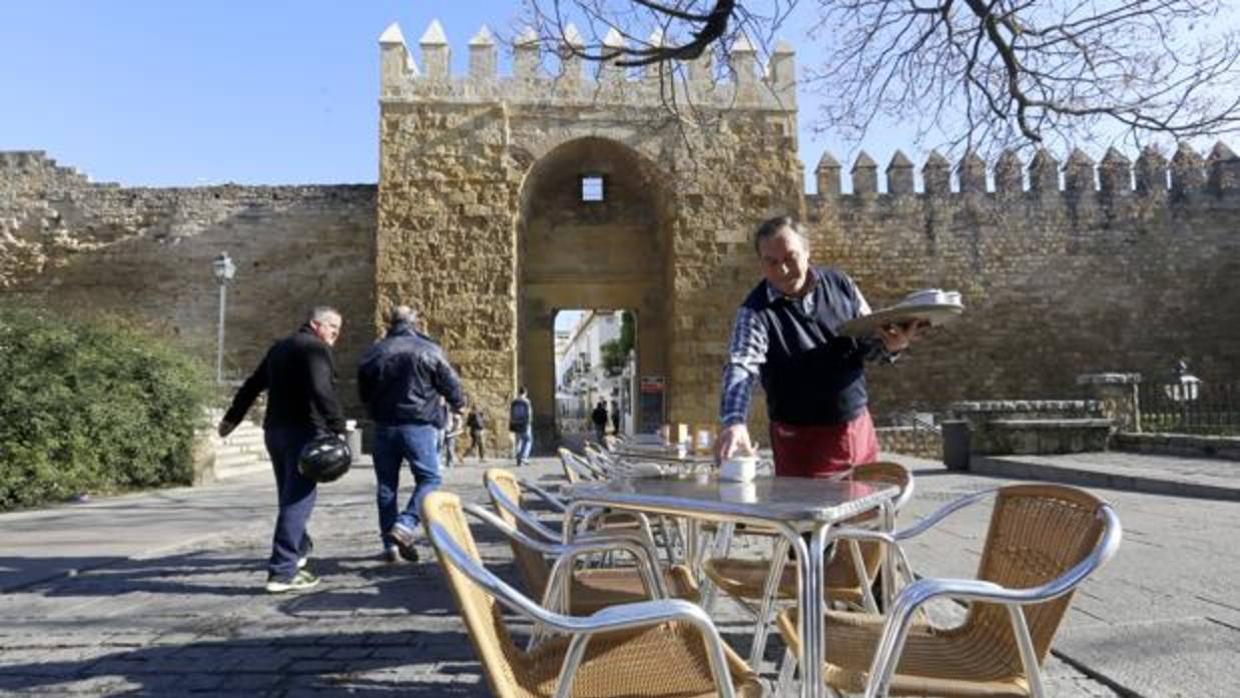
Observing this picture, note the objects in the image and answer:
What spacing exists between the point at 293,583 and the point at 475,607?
10.5ft

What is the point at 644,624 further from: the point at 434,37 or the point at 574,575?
the point at 434,37

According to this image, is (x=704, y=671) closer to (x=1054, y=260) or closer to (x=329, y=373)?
(x=329, y=373)

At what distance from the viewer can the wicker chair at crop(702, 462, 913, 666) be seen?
92.7 inches

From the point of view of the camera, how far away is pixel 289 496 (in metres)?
4.29

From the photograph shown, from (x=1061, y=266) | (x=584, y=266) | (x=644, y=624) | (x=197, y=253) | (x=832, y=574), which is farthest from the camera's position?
(x=1061, y=266)

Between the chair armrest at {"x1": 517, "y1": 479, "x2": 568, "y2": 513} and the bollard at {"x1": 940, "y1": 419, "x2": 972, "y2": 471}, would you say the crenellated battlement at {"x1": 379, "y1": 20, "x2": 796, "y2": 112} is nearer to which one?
the bollard at {"x1": 940, "y1": 419, "x2": 972, "y2": 471}

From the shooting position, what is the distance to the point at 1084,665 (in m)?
2.65

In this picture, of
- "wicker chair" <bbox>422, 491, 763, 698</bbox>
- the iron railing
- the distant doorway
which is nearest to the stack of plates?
"wicker chair" <bbox>422, 491, 763, 698</bbox>

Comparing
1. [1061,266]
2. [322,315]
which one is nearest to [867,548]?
[322,315]

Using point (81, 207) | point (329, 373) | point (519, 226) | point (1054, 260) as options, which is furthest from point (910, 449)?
point (81, 207)

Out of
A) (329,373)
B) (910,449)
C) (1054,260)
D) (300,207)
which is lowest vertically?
(910,449)

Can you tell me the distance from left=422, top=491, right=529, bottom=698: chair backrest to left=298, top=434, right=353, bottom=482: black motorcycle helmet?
8.96 feet

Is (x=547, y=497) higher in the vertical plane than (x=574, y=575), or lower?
higher

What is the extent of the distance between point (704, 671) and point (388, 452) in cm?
354
